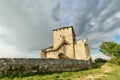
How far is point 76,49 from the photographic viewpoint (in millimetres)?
32406

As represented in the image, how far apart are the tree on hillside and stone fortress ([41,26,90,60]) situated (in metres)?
4.66

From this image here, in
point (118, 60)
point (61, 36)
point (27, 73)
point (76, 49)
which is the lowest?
point (27, 73)

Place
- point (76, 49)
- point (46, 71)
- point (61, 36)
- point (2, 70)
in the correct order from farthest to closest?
point (61, 36)
point (76, 49)
point (46, 71)
point (2, 70)

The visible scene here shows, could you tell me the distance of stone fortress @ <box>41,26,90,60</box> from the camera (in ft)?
103

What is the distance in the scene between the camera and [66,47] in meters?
33.5

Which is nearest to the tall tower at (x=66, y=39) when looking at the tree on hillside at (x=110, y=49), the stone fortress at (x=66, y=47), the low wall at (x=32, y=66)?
the stone fortress at (x=66, y=47)

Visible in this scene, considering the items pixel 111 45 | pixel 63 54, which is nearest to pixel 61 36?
pixel 63 54

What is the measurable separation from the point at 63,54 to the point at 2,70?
19.8 metres

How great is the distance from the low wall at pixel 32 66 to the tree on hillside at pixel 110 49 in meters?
15.1

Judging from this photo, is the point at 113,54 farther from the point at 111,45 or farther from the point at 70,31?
the point at 70,31

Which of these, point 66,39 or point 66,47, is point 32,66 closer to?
point 66,47

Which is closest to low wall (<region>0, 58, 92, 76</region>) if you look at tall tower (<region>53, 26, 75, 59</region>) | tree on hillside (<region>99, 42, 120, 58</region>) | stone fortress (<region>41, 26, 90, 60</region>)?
stone fortress (<region>41, 26, 90, 60</region>)

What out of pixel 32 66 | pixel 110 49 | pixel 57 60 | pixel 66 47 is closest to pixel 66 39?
pixel 66 47

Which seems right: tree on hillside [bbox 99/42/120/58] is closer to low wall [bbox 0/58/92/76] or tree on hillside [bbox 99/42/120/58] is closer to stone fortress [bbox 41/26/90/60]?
stone fortress [bbox 41/26/90/60]
